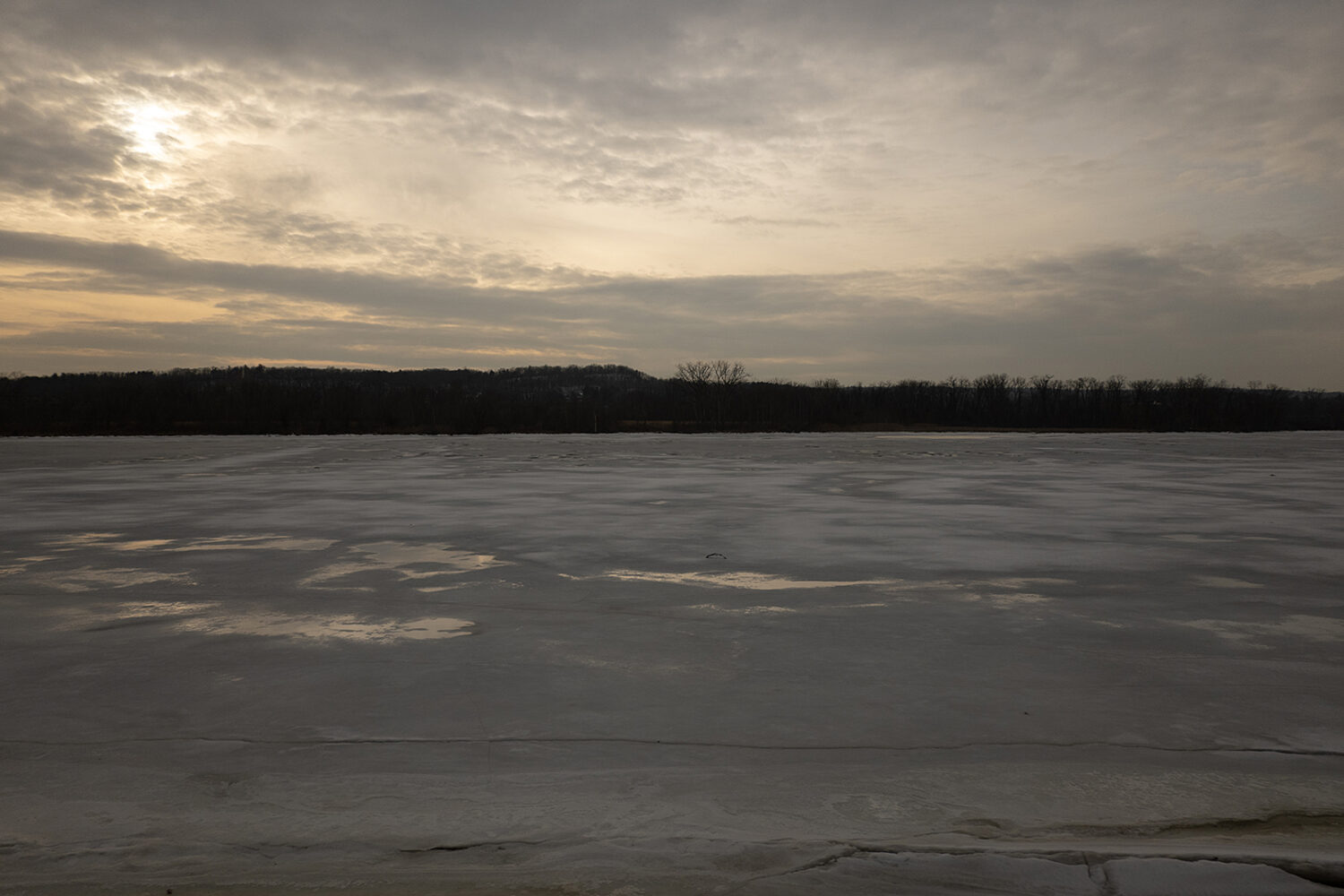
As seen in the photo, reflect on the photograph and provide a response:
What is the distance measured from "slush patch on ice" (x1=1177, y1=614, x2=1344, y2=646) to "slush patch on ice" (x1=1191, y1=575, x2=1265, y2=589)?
959mm

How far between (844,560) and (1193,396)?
114639 mm

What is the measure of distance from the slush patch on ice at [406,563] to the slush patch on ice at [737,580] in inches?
55.2

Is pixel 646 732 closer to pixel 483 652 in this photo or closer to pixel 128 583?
pixel 483 652

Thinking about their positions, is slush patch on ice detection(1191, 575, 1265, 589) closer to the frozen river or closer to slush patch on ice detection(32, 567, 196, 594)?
the frozen river

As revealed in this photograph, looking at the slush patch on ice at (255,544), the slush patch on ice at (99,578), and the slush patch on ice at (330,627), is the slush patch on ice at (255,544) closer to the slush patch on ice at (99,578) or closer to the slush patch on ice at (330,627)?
the slush patch on ice at (99,578)

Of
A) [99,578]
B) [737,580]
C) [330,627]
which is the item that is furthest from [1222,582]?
[99,578]

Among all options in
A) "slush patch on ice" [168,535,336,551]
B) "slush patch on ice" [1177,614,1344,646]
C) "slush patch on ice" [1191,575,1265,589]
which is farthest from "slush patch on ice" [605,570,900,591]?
"slush patch on ice" [168,535,336,551]

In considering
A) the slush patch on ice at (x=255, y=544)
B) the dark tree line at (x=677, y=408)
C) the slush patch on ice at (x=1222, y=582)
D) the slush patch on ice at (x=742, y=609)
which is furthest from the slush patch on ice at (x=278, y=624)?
the dark tree line at (x=677, y=408)

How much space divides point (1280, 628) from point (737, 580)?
12.0 feet

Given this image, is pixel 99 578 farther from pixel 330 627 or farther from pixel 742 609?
pixel 742 609

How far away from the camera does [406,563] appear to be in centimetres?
774

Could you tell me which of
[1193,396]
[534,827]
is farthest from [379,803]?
[1193,396]

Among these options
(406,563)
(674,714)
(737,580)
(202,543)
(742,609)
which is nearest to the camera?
(674,714)

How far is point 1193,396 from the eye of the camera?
104 m
